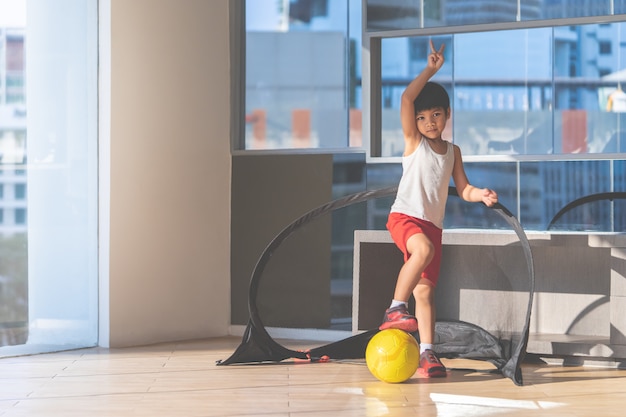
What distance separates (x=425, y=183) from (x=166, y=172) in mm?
1539

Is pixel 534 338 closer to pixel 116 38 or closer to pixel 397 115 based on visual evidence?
pixel 397 115

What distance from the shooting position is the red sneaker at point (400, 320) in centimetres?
378

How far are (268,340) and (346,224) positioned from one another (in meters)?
1.04

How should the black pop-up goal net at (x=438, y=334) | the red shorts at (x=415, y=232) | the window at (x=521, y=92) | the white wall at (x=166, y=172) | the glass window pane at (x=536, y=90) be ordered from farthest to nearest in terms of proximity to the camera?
1. the glass window pane at (x=536, y=90)
2. the white wall at (x=166, y=172)
3. the window at (x=521, y=92)
4. the black pop-up goal net at (x=438, y=334)
5. the red shorts at (x=415, y=232)

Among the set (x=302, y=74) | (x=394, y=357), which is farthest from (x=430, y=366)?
(x=302, y=74)

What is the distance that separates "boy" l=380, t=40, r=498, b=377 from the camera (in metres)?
3.86

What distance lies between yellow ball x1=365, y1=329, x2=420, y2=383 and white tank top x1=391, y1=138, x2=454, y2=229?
544mm

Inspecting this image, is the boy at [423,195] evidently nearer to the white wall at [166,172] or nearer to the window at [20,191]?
the white wall at [166,172]

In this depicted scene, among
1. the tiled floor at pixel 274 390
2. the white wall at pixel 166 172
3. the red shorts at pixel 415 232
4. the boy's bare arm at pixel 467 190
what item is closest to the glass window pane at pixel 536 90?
the white wall at pixel 166 172

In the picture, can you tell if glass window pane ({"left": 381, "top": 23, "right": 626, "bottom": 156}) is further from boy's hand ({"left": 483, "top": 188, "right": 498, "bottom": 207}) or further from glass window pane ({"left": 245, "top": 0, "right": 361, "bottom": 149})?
boy's hand ({"left": 483, "top": 188, "right": 498, "bottom": 207})

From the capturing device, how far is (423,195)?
394 centimetres

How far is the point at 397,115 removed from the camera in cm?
504

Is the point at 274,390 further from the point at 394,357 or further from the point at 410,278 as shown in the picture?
the point at 410,278

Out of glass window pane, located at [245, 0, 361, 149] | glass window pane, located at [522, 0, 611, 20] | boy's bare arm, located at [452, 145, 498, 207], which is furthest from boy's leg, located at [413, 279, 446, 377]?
glass window pane, located at [522, 0, 611, 20]
